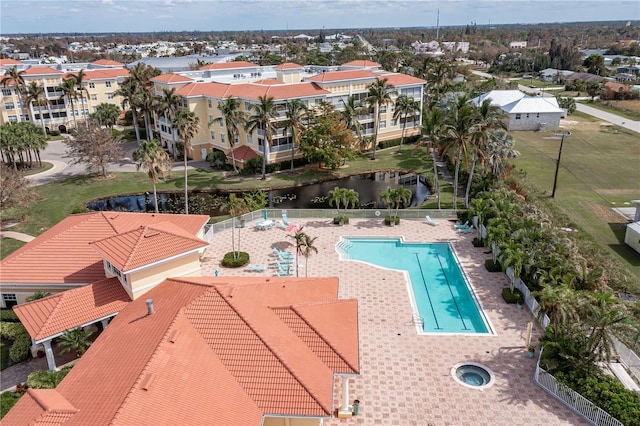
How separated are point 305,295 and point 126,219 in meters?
16.0

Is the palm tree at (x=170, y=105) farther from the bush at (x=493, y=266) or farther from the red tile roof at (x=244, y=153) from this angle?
the bush at (x=493, y=266)

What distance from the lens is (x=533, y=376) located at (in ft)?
74.5

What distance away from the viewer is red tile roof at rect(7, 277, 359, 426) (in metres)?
16.5

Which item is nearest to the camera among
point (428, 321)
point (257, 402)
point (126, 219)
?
point (257, 402)

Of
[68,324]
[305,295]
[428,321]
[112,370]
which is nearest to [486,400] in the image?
[428,321]

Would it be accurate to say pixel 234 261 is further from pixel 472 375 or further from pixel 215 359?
pixel 472 375

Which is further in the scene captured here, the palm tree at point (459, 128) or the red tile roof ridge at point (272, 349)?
the palm tree at point (459, 128)

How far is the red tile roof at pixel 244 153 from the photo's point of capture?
190 feet

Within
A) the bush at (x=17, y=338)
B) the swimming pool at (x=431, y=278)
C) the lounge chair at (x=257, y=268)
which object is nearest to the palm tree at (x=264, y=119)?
the swimming pool at (x=431, y=278)

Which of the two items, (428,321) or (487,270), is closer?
(428,321)

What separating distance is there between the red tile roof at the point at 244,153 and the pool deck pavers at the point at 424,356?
22.6 m

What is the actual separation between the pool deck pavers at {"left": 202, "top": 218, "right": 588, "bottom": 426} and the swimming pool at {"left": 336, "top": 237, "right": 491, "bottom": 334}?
79 centimetres

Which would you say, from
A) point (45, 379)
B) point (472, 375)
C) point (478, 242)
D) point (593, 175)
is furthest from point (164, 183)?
point (593, 175)

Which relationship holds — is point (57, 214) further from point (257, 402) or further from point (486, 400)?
point (486, 400)
